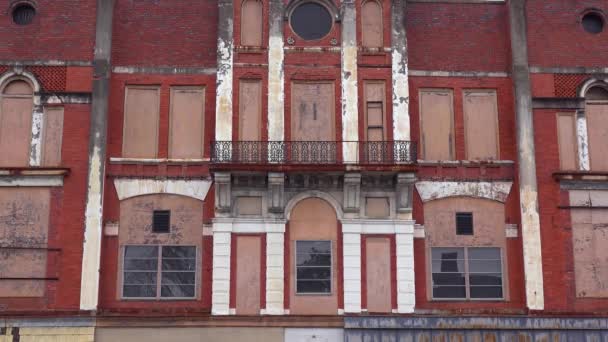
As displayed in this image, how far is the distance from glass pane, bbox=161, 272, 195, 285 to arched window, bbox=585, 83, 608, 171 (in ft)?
43.5

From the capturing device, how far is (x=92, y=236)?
2769cm

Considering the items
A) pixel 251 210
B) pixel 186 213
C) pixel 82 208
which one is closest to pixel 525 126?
pixel 251 210

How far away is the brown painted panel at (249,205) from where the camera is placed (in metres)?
28.3

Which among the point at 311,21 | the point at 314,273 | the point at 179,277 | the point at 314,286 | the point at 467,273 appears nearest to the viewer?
the point at 314,286

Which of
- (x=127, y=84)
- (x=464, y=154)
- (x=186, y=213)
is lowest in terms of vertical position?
(x=186, y=213)

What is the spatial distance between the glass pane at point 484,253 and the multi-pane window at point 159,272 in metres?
8.78

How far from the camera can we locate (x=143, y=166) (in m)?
28.9

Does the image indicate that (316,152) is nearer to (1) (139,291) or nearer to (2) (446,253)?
(2) (446,253)

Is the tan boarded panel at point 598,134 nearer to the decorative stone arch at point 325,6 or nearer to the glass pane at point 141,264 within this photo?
the decorative stone arch at point 325,6

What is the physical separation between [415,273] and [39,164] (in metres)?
12.2

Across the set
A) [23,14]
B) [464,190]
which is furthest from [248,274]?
[23,14]

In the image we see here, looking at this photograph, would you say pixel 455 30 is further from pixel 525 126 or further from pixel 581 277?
pixel 581 277

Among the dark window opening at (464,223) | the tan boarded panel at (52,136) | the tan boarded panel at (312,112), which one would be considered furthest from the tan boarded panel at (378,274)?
the tan boarded panel at (52,136)

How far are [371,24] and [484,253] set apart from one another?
27.3 feet
